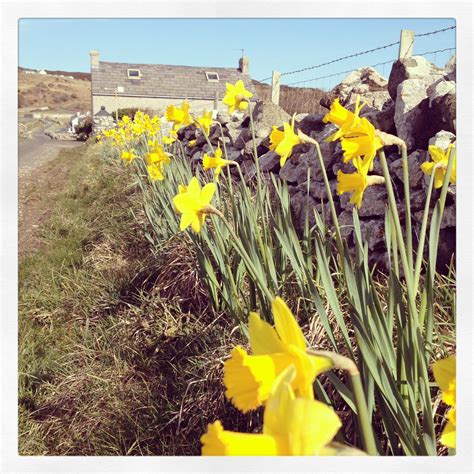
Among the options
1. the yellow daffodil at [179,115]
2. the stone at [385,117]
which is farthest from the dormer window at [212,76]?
the stone at [385,117]

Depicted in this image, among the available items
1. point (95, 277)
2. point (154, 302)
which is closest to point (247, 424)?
point (154, 302)

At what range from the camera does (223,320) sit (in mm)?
1833

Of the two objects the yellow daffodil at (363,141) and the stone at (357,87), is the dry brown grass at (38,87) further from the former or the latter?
the stone at (357,87)

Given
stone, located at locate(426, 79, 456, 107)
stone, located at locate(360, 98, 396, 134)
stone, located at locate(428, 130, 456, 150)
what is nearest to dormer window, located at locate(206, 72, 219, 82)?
stone, located at locate(360, 98, 396, 134)

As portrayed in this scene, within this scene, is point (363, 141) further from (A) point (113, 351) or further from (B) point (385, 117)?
(A) point (113, 351)

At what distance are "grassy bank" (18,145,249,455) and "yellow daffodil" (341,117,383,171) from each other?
856 mm

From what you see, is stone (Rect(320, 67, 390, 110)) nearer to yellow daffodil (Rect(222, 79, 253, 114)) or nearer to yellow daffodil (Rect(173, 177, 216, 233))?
yellow daffodil (Rect(222, 79, 253, 114))

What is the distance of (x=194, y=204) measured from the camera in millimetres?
1085

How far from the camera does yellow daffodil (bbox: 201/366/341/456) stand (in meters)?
0.41

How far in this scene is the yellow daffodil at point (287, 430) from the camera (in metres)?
0.41

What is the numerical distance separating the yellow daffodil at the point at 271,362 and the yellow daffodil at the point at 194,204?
1.85ft
